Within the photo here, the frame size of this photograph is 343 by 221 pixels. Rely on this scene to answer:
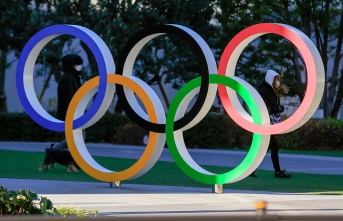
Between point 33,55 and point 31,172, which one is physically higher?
point 33,55

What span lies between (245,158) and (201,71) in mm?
1450

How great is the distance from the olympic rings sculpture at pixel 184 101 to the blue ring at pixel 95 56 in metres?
0.02

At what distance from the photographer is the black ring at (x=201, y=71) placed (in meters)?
13.5

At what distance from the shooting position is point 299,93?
3256cm

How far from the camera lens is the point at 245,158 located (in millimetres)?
13266

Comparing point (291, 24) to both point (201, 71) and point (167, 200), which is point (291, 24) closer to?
point (201, 71)

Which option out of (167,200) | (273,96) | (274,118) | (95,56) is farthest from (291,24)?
(167,200)

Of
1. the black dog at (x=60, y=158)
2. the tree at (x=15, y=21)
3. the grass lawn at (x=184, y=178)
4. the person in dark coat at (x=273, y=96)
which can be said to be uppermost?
the tree at (x=15, y=21)

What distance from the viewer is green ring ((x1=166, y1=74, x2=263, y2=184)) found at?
13125 millimetres

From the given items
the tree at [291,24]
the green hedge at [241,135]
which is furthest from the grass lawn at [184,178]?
the tree at [291,24]

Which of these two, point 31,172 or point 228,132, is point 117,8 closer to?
point 228,132

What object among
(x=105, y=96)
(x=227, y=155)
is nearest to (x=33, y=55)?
(x=105, y=96)

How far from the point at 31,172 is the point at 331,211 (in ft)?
24.8

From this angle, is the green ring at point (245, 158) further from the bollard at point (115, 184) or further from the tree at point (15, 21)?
the tree at point (15, 21)
